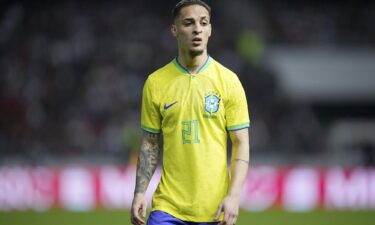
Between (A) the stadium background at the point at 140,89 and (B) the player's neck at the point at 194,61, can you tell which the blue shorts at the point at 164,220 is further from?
(A) the stadium background at the point at 140,89

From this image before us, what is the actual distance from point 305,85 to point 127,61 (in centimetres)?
492

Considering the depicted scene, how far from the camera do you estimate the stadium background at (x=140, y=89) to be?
1479 centimetres

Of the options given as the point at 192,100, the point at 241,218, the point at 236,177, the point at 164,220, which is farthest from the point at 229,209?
the point at 241,218

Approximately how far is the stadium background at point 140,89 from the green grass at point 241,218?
34 millimetres

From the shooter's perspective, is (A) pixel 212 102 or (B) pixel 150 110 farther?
(B) pixel 150 110

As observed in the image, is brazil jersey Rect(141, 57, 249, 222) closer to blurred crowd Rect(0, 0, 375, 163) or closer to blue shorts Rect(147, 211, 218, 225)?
blue shorts Rect(147, 211, 218, 225)

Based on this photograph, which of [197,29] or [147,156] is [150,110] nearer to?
[147,156]

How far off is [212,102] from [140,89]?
13963 millimetres

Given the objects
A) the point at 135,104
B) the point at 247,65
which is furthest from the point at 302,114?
the point at 135,104

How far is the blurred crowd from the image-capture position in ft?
57.6

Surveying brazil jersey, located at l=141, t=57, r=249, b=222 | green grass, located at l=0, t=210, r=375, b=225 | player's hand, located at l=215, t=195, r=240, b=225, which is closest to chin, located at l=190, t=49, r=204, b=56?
brazil jersey, located at l=141, t=57, r=249, b=222

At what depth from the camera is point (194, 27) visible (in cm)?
488

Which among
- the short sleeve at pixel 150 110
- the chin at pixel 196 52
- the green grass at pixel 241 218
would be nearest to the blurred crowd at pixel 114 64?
the green grass at pixel 241 218

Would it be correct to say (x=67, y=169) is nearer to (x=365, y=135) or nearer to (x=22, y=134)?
(x=22, y=134)
